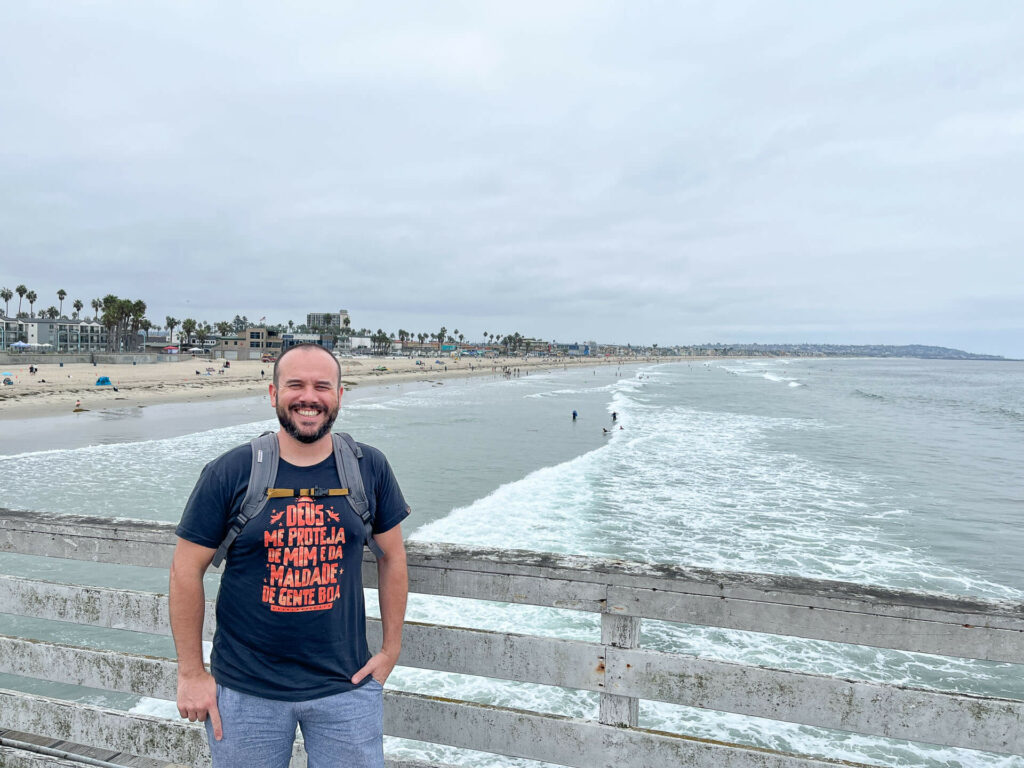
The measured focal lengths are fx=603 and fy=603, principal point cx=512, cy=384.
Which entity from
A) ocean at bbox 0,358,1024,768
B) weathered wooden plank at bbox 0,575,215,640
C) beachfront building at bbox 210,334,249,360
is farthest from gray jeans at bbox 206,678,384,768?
beachfront building at bbox 210,334,249,360

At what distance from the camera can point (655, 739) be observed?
91.5 inches

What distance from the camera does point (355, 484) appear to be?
2.16m

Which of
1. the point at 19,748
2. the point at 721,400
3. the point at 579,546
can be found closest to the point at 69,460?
the point at 579,546

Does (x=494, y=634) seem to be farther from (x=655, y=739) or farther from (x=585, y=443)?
(x=585, y=443)

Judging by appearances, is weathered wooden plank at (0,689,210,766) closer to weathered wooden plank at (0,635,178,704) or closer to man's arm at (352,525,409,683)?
weathered wooden plank at (0,635,178,704)

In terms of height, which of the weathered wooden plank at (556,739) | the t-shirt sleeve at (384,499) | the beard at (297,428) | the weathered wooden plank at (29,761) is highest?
the beard at (297,428)

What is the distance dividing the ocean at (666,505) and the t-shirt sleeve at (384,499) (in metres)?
4.83


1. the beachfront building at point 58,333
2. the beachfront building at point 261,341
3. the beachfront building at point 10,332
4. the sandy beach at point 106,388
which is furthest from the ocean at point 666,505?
the beachfront building at point 58,333

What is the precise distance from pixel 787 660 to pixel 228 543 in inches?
341

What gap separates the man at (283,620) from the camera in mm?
2051

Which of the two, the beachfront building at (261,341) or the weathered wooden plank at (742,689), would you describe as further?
the beachfront building at (261,341)

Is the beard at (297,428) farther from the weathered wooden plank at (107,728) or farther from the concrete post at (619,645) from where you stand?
the weathered wooden plank at (107,728)

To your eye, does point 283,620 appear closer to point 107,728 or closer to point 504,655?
point 504,655

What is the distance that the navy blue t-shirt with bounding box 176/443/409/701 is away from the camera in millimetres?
2051
